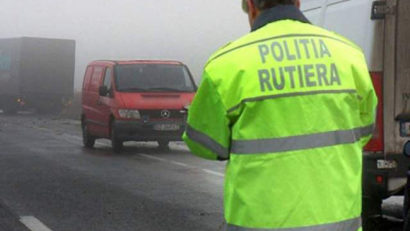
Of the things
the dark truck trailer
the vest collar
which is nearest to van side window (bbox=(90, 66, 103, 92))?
the vest collar

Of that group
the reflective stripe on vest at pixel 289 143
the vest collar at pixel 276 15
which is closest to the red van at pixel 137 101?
the vest collar at pixel 276 15

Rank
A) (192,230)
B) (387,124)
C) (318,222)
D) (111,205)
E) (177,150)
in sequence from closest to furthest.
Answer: (318,222) < (387,124) < (192,230) < (111,205) < (177,150)

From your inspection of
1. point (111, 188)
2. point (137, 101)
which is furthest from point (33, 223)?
point (137, 101)

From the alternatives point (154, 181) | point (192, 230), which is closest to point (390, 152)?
point (192, 230)

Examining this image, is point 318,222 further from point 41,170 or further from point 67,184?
point 41,170

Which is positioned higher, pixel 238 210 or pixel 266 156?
pixel 266 156

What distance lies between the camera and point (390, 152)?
6.55m

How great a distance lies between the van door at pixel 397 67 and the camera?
643cm

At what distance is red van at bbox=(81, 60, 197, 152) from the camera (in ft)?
54.3

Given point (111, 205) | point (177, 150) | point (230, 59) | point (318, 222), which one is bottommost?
point (177, 150)

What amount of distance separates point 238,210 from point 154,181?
9.38 meters

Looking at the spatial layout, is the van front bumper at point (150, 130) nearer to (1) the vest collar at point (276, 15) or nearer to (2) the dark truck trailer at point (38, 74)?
(1) the vest collar at point (276, 15)

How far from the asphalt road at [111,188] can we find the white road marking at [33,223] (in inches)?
2.2

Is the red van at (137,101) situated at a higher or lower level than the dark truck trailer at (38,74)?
higher
